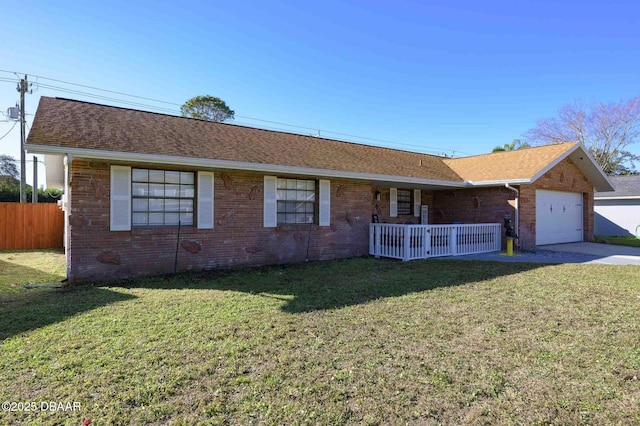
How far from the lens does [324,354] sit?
372cm

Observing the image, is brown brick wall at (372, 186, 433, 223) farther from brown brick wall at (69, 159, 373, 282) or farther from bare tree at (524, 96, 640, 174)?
bare tree at (524, 96, 640, 174)

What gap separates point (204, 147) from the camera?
9016 millimetres

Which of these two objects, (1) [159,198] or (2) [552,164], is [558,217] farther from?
(1) [159,198]

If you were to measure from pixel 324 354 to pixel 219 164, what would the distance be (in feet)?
19.0

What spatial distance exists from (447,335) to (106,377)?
11.8 feet

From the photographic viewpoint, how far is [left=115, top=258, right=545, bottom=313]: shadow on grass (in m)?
6.24

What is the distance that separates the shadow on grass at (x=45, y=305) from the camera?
4.68m

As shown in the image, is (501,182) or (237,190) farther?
(501,182)

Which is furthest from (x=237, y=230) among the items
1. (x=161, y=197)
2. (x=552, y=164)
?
(x=552, y=164)

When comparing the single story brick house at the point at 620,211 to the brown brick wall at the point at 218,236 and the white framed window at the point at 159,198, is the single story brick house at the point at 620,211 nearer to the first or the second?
the brown brick wall at the point at 218,236

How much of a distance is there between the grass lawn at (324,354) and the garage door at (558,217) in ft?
24.6

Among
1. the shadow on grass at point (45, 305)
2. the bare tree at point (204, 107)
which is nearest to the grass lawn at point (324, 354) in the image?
the shadow on grass at point (45, 305)

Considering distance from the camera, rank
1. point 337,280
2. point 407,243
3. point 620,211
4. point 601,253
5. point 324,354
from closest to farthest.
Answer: point 324,354 → point 337,280 → point 407,243 → point 601,253 → point 620,211

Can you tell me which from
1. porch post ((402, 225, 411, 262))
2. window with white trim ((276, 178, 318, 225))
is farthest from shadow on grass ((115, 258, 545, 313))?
window with white trim ((276, 178, 318, 225))
